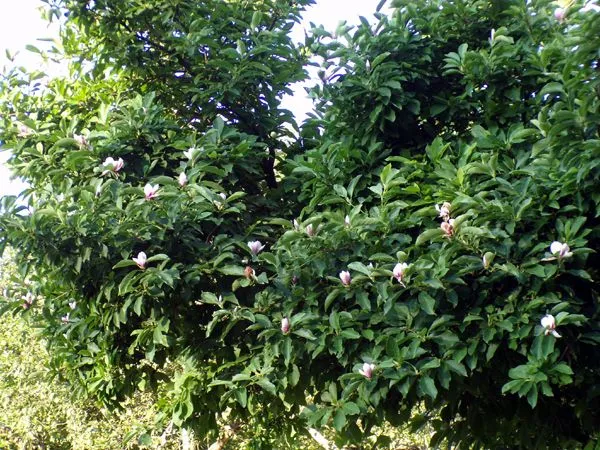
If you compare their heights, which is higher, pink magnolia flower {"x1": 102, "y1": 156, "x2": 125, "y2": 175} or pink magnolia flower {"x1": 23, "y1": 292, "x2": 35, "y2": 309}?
pink magnolia flower {"x1": 102, "y1": 156, "x2": 125, "y2": 175}

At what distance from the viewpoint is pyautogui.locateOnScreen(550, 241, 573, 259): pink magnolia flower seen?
141 inches

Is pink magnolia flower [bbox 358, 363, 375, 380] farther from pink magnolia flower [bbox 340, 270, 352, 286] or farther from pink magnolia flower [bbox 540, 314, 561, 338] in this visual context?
pink magnolia flower [bbox 540, 314, 561, 338]

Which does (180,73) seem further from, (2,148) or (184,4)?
(2,148)

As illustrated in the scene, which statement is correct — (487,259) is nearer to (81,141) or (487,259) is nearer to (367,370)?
(367,370)

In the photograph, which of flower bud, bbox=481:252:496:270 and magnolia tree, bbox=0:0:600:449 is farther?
magnolia tree, bbox=0:0:600:449

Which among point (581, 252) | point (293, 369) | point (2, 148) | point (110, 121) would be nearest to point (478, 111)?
point (581, 252)

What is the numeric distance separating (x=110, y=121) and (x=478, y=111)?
6.97 ft

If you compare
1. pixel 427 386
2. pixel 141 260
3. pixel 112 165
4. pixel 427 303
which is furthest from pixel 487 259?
pixel 112 165

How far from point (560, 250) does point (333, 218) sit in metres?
1.04

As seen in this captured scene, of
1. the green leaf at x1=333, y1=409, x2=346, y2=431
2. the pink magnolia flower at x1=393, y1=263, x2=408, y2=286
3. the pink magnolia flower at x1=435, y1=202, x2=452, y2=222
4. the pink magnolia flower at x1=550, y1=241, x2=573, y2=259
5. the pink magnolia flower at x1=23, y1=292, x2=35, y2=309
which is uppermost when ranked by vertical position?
the pink magnolia flower at x1=435, y1=202, x2=452, y2=222

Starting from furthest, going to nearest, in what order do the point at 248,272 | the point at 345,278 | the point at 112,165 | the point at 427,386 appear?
the point at 112,165, the point at 248,272, the point at 345,278, the point at 427,386

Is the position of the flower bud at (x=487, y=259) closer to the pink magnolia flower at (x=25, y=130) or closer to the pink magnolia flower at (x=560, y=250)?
the pink magnolia flower at (x=560, y=250)

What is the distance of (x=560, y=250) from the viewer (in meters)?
3.58

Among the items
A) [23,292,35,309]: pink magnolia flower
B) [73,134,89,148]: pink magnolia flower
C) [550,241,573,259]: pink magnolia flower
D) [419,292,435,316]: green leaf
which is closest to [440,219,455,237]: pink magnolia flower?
[419,292,435,316]: green leaf
